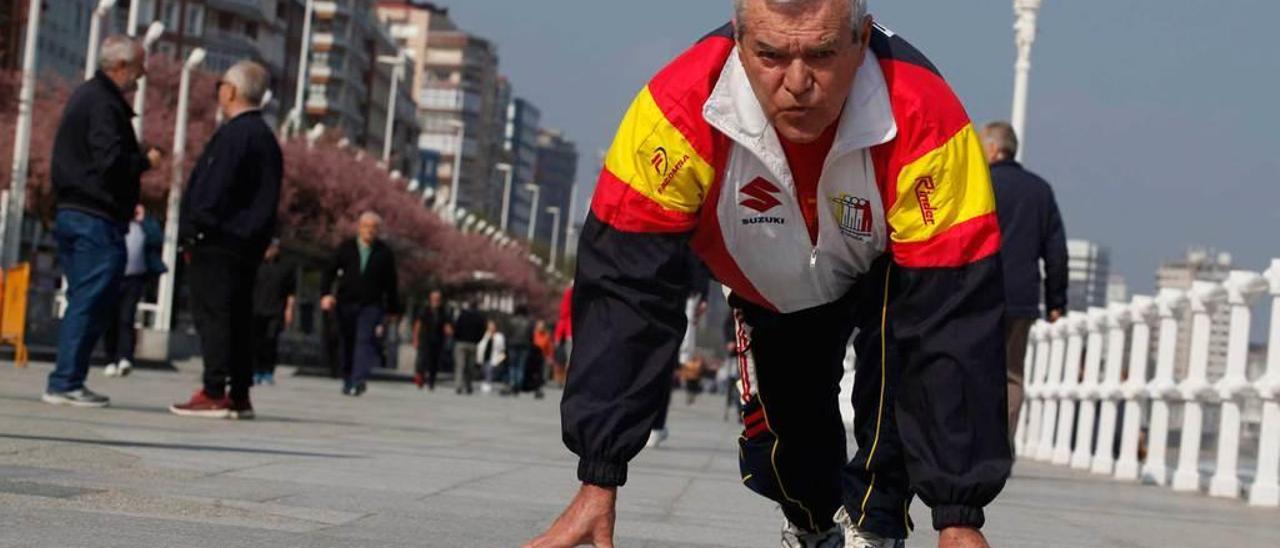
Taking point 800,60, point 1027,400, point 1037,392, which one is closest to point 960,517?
point 800,60

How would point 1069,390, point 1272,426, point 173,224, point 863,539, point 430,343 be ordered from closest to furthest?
1. point 863,539
2. point 1272,426
3. point 1069,390
4. point 430,343
5. point 173,224

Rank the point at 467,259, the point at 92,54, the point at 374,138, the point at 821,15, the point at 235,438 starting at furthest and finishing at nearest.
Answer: the point at 374,138, the point at 467,259, the point at 92,54, the point at 235,438, the point at 821,15

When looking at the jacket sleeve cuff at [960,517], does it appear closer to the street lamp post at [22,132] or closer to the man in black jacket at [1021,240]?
the man in black jacket at [1021,240]

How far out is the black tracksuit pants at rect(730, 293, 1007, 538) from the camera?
4.77m

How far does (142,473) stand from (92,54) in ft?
121

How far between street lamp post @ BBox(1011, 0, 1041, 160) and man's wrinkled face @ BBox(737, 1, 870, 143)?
82.1ft

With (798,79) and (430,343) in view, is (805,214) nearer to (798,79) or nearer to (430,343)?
(798,79)

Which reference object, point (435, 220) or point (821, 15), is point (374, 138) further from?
point (821, 15)

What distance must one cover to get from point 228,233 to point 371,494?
542cm

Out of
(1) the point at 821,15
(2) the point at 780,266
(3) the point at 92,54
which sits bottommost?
(2) the point at 780,266

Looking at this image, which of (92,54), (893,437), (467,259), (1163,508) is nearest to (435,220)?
(467,259)

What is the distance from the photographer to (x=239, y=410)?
45.3ft

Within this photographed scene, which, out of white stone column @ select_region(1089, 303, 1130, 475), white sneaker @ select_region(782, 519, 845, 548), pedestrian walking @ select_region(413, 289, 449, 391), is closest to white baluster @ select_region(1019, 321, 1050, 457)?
white stone column @ select_region(1089, 303, 1130, 475)

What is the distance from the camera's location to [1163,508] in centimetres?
1212
